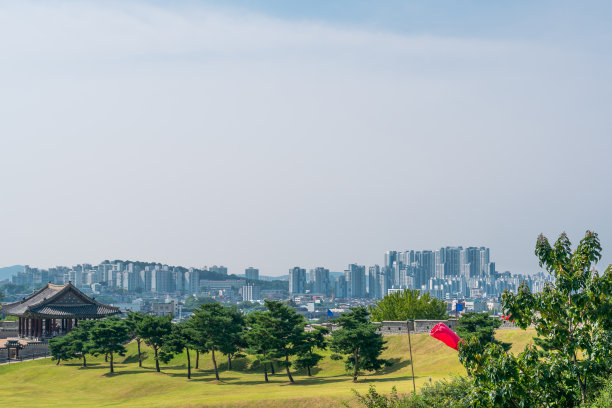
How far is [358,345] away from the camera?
64938 mm

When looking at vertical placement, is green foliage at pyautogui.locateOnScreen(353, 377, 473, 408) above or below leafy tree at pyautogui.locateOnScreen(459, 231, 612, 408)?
below

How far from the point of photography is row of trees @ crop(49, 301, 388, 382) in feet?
215

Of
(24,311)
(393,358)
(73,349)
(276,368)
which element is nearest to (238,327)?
(276,368)

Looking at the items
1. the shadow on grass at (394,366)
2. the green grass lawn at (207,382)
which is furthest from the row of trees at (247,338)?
the green grass lawn at (207,382)

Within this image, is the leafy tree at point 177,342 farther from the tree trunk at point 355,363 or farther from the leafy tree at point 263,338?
the tree trunk at point 355,363

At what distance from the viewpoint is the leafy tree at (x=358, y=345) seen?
211 ft

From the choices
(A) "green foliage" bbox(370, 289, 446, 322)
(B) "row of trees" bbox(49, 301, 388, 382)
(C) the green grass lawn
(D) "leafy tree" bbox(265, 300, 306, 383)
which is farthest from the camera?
(A) "green foliage" bbox(370, 289, 446, 322)

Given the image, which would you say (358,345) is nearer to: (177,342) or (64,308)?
(177,342)

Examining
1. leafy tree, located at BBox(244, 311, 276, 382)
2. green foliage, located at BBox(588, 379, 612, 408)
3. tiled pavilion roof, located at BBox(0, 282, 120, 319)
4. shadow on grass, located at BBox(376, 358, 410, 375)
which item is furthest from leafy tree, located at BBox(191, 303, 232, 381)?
green foliage, located at BBox(588, 379, 612, 408)

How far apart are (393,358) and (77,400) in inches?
1258

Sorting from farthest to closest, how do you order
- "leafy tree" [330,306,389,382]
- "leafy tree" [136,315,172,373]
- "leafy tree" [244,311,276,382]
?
1. "leafy tree" [136,315,172,373]
2. "leafy tree" [244,311,276,382]
3. "leafy tree" [330,306,389,382]

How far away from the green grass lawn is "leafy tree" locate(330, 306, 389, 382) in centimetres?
140

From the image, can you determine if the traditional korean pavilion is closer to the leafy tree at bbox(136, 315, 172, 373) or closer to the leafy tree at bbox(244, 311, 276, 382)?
the leafy tree at bbox(136, 315, 172, 373)

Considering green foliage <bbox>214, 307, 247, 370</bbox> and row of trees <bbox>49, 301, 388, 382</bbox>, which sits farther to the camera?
green foliage <bbox>214, 307, 247, 370</bbox>
